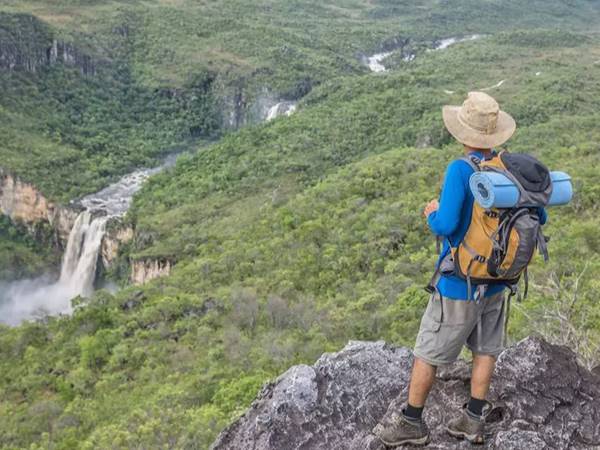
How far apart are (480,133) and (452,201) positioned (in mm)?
583

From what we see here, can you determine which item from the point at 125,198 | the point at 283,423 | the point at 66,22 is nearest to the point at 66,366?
the point at 283,423

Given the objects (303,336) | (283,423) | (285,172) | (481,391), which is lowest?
(285,172)

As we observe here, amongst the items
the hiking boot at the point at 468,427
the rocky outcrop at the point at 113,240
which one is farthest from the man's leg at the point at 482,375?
the rocky outcrop at the point at 113,240

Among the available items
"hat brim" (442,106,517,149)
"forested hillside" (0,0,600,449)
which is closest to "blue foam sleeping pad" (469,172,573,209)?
"hat brim" (442,106,517,149)

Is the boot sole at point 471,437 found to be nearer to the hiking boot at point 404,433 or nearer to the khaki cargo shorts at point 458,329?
the hiking boot at point 404,433

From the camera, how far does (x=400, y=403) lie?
5.75 m

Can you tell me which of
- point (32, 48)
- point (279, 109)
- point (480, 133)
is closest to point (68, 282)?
point (279, 109)

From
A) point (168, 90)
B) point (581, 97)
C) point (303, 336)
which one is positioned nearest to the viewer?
point (303, 336)

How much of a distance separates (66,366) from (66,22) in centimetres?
6426

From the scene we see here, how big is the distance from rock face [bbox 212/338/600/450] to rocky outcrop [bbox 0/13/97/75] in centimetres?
6986

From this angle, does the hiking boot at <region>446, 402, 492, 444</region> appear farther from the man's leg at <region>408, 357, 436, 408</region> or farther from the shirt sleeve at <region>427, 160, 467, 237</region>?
the shirt sleeve at <region>427, 160, 467, 237</region>

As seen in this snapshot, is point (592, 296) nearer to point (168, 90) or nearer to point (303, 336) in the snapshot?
point (303, 336)

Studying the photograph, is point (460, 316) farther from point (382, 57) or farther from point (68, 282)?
point (382, 57)

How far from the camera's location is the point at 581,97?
1966 inches
